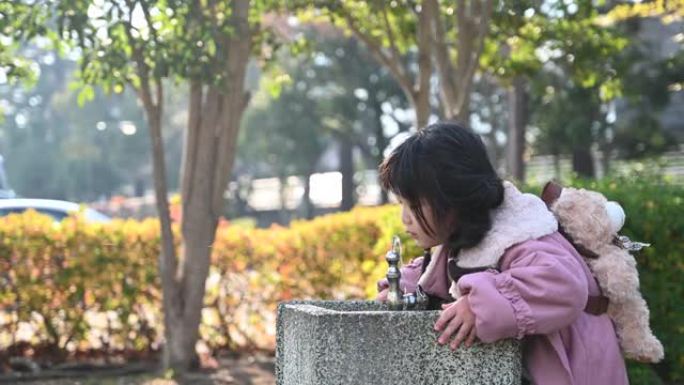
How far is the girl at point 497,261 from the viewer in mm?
2328

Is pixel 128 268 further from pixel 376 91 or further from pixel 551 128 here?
pixel 376 91

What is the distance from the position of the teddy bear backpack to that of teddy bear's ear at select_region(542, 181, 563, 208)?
0.08 ft

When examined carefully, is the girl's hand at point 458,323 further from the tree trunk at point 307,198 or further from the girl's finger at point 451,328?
the tree trunk at point 307,198

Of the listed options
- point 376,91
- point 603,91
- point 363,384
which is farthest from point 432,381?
point 376,91

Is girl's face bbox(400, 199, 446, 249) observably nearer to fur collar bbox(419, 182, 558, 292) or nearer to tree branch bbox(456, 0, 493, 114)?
fur collar bbox(419, 182, 558, 292)

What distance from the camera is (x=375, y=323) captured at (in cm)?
240

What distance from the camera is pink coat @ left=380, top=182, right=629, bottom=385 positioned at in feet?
7.61

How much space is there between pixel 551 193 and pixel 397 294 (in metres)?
0.46

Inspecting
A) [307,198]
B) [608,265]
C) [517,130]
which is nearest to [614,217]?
[608,265]

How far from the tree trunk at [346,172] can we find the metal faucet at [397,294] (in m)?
28.4

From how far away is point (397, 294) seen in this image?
2652 mm

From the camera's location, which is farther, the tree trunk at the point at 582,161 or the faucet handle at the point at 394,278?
the tree trunk at the point at 582,161

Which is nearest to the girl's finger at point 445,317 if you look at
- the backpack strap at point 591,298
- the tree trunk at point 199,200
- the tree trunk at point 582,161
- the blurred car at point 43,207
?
the backpack strap at point 591,298

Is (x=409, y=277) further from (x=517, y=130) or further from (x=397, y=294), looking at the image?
(x=517, y=130)
